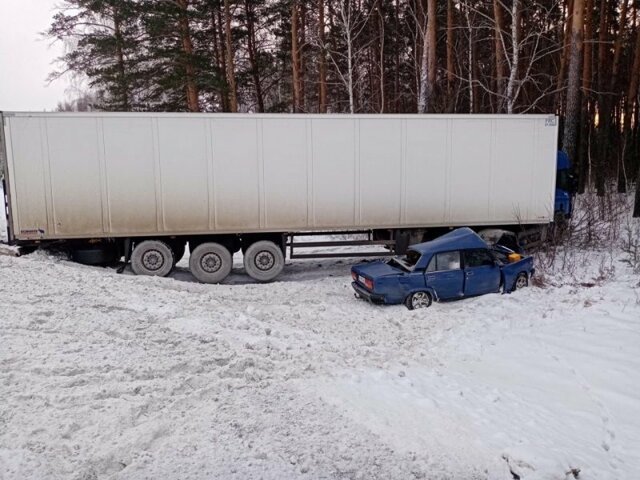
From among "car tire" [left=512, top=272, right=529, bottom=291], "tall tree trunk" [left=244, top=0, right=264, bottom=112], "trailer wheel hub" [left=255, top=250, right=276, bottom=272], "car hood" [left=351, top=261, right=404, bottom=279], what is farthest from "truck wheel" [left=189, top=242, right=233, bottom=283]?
"tall tree trunk" [left=244, top=0, right=264, bottom=112]

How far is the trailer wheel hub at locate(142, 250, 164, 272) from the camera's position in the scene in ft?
36.0

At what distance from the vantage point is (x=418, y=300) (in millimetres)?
8695

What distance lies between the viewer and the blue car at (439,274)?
8.61 metres

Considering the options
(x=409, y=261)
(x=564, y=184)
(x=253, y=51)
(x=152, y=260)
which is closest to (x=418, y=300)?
(x=409, y=261)

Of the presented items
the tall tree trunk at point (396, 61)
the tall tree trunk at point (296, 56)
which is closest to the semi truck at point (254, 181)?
the tall tree trunk at point (296, 56)

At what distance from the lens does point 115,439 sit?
4023 millimetres

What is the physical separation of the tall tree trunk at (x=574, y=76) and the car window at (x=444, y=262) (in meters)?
8.44

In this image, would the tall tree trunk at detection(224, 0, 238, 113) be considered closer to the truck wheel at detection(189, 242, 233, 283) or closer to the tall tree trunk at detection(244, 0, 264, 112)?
the tall tree trunk at detection(244, 0, 264, 112)

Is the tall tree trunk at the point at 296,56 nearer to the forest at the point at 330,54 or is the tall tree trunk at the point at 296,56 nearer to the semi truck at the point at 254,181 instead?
the forest at the point at 330,54

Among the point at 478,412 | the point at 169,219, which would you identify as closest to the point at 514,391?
the point at 478,412

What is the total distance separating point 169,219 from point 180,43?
13.2 m

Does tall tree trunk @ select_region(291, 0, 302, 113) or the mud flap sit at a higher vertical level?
tall tree trunk @ select_region(291, 0, 302, 113)

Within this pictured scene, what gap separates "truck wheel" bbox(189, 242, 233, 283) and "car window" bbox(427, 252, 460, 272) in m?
4.62

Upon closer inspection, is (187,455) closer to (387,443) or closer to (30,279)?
(387,443)
